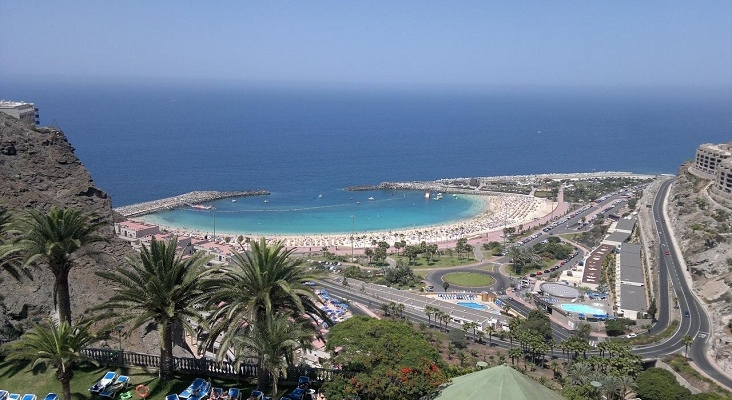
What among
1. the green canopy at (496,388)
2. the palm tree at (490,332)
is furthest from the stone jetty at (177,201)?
the green canopy at (496,388)

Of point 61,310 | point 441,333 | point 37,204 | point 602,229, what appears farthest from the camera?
point 602,229

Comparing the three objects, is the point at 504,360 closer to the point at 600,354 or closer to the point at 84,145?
the point at 600,354

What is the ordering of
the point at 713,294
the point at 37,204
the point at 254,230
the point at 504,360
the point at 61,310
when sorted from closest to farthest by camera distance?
the point at 61,310 → the point at 37,204 → the point at 504,360 → the point at 713,294 → the point at 254,230

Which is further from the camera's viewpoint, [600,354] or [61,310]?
[600,354]

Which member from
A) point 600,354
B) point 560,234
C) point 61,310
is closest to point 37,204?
point 61,310

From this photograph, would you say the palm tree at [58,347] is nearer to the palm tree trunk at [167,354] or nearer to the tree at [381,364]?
the palm tree trunk at [167,354]

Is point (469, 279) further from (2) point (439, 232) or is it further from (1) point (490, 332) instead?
(2) point (439, 232)
